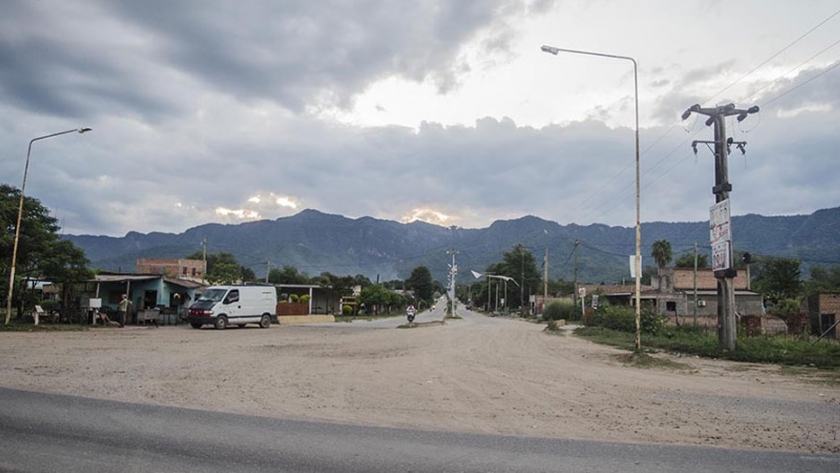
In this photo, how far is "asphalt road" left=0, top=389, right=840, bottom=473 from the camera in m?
6.00

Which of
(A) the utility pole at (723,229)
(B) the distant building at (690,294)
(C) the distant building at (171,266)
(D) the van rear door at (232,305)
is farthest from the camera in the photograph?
(C) the distant building at (171,266)

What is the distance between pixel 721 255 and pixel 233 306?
24460mm

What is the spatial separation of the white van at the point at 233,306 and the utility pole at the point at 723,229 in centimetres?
2414

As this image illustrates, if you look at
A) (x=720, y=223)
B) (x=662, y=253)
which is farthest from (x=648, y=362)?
(x=662, y=253)

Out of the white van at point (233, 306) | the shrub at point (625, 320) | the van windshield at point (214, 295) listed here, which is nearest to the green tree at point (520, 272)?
the shrub at point (625, 320)

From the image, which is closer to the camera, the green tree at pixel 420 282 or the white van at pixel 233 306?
the white van at pixel 233 306

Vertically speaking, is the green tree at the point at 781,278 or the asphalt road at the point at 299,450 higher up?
the green tree at the point at 781,278

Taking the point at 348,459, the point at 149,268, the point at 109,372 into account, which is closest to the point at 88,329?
the point at 109,372

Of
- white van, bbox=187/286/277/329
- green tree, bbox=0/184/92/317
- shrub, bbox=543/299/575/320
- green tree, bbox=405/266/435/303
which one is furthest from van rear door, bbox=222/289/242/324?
green tree, bbox=405/266/435/303

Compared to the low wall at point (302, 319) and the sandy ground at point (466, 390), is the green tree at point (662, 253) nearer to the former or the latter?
the low wall at point (302, 319)

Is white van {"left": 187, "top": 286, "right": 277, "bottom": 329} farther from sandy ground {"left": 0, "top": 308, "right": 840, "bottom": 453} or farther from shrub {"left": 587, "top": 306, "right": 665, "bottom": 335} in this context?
shrub {"left": 587, "top": 306, "right": 665, "bottom": 335}

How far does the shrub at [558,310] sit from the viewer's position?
62531 millimetres

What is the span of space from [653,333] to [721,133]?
11224 millimetres

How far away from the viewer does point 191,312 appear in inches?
1236
